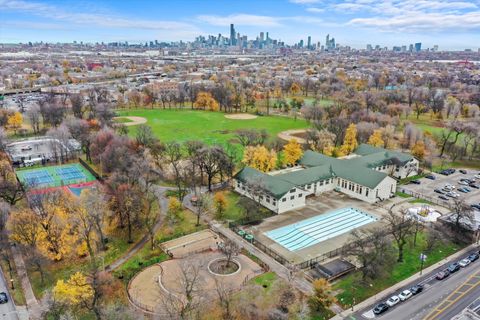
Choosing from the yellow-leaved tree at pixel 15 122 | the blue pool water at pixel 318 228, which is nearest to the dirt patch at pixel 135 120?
the yellow-leaved tree at pixel 15 122

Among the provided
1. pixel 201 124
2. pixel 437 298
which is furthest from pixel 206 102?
pixel 437 298

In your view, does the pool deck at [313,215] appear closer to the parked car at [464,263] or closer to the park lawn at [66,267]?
the parked car at [464,263]

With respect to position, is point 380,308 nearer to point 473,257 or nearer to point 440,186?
point 473,257

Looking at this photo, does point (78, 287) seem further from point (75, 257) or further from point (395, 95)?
point (395, 95)

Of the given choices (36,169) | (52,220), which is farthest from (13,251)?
(36,169)

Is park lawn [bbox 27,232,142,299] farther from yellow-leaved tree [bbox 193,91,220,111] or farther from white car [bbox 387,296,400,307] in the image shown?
yellow-leaved tree [bbox 193,91,220,111]

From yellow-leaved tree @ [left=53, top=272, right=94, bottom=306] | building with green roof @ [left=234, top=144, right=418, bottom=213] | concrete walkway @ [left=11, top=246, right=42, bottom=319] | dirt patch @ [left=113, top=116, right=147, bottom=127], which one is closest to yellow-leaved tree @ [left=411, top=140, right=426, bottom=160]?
building with green roof @ [left=234, top=144, right=418, bottom=213]
